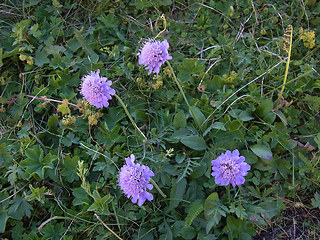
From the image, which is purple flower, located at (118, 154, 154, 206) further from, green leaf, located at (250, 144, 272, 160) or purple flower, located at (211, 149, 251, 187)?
green leaf, located at (250, 144, 272, 160)

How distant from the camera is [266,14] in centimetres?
240

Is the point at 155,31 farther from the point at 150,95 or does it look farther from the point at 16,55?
the point at 16,55

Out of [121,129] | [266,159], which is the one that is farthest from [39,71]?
[266,159]

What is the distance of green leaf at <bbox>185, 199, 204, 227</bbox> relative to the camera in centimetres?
160

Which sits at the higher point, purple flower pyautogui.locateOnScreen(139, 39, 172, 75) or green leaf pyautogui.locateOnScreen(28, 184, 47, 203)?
purple flower pyautogui.locateOnScreen(139, 39, 172, 75)

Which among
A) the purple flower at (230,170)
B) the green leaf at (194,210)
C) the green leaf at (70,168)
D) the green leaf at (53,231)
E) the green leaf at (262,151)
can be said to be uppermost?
the purple flower at (230,170)

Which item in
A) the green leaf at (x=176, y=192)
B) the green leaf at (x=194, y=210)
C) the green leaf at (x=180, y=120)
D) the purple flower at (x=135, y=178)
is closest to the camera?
the purple flower at (x=135, y=178)

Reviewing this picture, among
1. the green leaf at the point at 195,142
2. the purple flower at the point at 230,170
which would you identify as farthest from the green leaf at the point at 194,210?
the green leaf at the point at 195,142

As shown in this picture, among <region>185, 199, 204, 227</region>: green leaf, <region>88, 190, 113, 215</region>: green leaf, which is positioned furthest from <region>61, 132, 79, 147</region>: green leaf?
<region>185, 199, 204, 227</region>: green leaf

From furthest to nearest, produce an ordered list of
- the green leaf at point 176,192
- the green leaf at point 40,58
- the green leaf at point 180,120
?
the green leaf at point 40,58, the green leaf at point 180,120, the green leaf at point 176,192

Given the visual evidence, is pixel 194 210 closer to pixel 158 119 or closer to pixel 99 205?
pixel 99 205

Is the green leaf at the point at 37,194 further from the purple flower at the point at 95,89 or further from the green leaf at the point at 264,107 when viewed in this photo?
the green leaf at the point at 264,107

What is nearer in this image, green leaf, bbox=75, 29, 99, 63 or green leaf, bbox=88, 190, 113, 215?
green leaf, bbox=88, 190, 113, 215

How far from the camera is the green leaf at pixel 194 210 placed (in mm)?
1597
